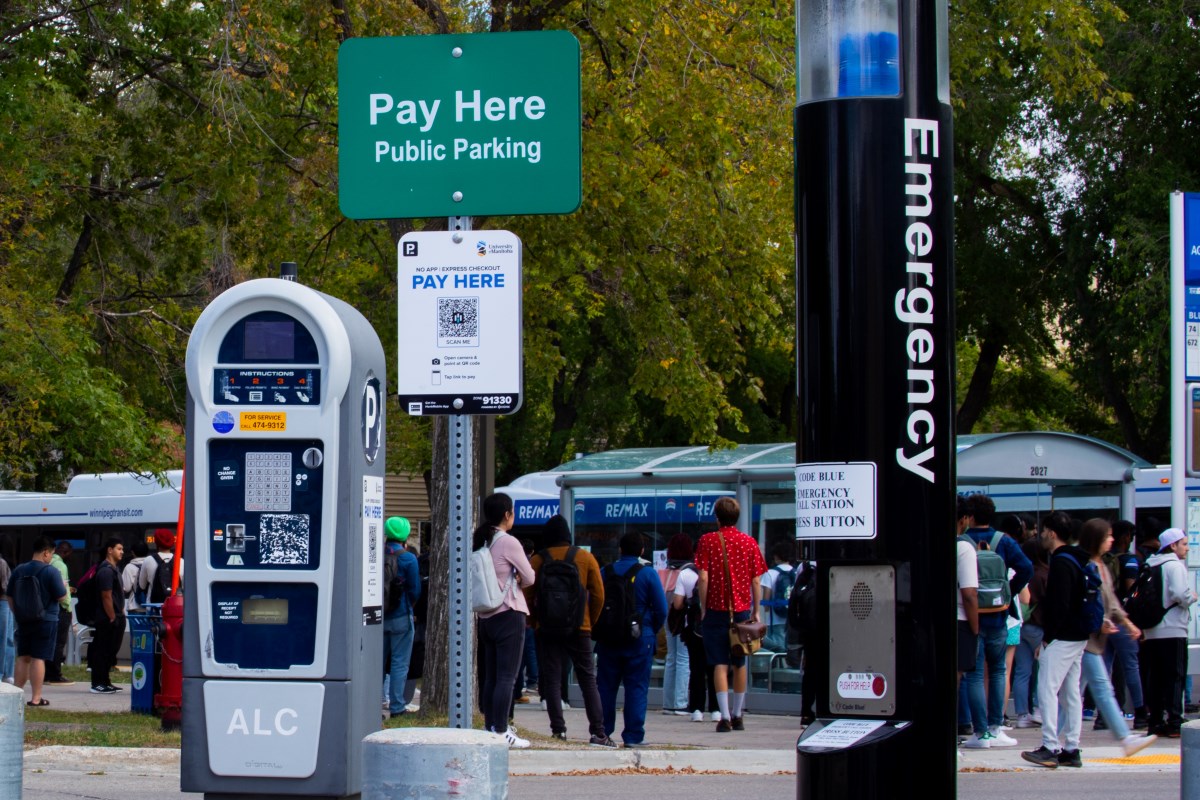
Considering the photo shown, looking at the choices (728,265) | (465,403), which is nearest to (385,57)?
(465,403)

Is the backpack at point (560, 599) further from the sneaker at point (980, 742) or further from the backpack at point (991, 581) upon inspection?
the sneaker at point (980, 742)

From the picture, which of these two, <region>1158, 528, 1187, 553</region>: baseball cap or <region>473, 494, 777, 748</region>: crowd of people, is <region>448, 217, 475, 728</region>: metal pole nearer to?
<region>473, 494, 777, 748</region>: crowd of people

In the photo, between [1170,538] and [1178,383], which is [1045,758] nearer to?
[1170,538]

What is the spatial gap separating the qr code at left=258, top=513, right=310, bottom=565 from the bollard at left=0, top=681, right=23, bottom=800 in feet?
3.72

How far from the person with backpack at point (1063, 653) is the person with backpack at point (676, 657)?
4622 millimetres

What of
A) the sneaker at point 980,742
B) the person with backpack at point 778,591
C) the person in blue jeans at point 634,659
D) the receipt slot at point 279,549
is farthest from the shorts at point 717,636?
the receipt slot at point 279,549

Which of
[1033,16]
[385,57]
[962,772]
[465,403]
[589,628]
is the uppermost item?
[1033,16]

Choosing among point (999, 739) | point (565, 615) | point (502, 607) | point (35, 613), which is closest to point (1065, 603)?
point (999, 739)

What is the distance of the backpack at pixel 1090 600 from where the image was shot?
11133mm

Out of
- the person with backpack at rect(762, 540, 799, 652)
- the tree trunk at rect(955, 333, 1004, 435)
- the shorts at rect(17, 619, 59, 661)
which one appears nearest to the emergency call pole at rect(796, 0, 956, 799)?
the person with backpack at rect(762, 540, 799, 652)

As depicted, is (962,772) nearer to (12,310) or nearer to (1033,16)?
(1033,16)

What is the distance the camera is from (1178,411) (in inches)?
578

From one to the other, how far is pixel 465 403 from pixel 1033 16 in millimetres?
11150

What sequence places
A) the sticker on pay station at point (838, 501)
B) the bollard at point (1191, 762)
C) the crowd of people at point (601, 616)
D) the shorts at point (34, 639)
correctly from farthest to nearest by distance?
the shorts at point (34, 639)
the crowd of people at point (601, 616)
the sticker on pay station at point (838, 501)
the bollard at point (1191, 762)
